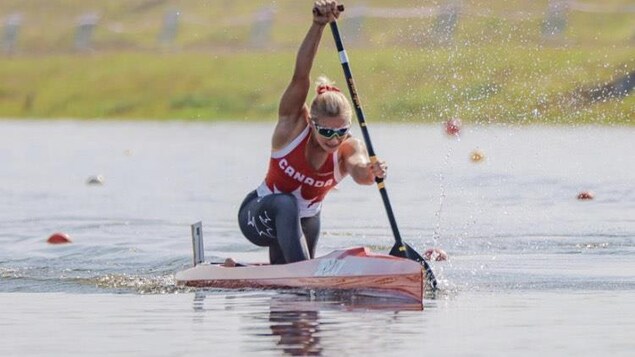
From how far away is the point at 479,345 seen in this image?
43.4 ft

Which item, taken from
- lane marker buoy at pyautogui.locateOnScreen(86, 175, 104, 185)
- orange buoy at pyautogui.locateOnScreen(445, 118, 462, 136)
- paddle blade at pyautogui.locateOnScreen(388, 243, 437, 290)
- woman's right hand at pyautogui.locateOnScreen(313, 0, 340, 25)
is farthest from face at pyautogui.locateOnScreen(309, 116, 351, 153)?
orange buoy at pyautogui.locateOnScreen(445, 118, 462, 136)

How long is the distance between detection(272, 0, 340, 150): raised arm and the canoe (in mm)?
1075

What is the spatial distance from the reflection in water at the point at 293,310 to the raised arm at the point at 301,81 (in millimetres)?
A: 1326

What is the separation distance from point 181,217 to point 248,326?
11194 millimetres

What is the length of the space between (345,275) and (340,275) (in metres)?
0.04

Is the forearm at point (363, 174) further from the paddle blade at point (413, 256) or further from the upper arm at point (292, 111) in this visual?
the paddle blade at point (413, 256)

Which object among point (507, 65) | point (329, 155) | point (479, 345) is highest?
point (507, 65)

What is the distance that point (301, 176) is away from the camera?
1648 centimetres

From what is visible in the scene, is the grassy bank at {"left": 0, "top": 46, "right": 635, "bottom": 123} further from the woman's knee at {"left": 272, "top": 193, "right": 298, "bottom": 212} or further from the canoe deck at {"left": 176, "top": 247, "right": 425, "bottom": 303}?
the woman's knee at {"left": 272, "top": 193, "right": 298, "bottom": 212}

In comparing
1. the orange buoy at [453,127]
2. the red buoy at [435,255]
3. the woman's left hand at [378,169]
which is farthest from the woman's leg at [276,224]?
the orange buoy at [453,127]

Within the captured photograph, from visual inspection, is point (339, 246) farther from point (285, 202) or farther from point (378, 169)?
point (378, 169)

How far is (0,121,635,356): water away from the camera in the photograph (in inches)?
540

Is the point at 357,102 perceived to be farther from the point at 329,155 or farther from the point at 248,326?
the point at 248,326

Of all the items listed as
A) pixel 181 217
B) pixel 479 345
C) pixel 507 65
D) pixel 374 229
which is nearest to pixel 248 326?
pixel 479 345
